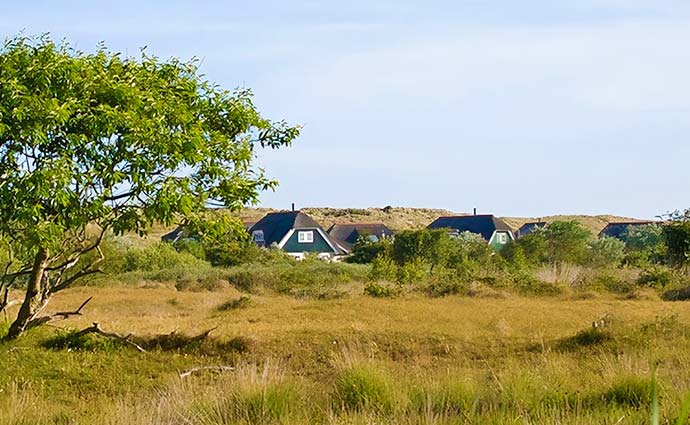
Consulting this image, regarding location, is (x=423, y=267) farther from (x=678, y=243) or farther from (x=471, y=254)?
(x=678, y=243)

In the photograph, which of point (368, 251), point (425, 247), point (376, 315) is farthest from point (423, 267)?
point (376, 315)

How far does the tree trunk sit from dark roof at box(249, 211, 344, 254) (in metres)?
43.6

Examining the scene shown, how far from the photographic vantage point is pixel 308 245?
5822cm

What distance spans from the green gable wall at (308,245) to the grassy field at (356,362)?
3279 centimetres

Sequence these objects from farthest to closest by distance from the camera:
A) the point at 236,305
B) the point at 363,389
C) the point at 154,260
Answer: the point at 154,260 → the point at 236,305 → the point at 363,389

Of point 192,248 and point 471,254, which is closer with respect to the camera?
point 471,254

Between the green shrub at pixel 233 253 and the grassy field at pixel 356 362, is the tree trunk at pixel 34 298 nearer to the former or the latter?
the grassy field at pixel 356 362

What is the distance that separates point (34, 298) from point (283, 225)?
4537 centimetres

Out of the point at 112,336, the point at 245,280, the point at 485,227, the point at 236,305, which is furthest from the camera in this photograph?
the point at 485,227

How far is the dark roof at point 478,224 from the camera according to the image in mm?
66125

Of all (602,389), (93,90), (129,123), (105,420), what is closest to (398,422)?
(105,420)

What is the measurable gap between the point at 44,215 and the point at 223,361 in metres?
3.40

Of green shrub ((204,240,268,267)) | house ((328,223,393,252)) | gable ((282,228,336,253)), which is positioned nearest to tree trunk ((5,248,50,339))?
green shrub ((204,240,268,267))

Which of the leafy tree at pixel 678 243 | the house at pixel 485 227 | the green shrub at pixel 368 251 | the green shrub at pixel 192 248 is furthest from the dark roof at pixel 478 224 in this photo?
the leafy tree at pixel 678 243
